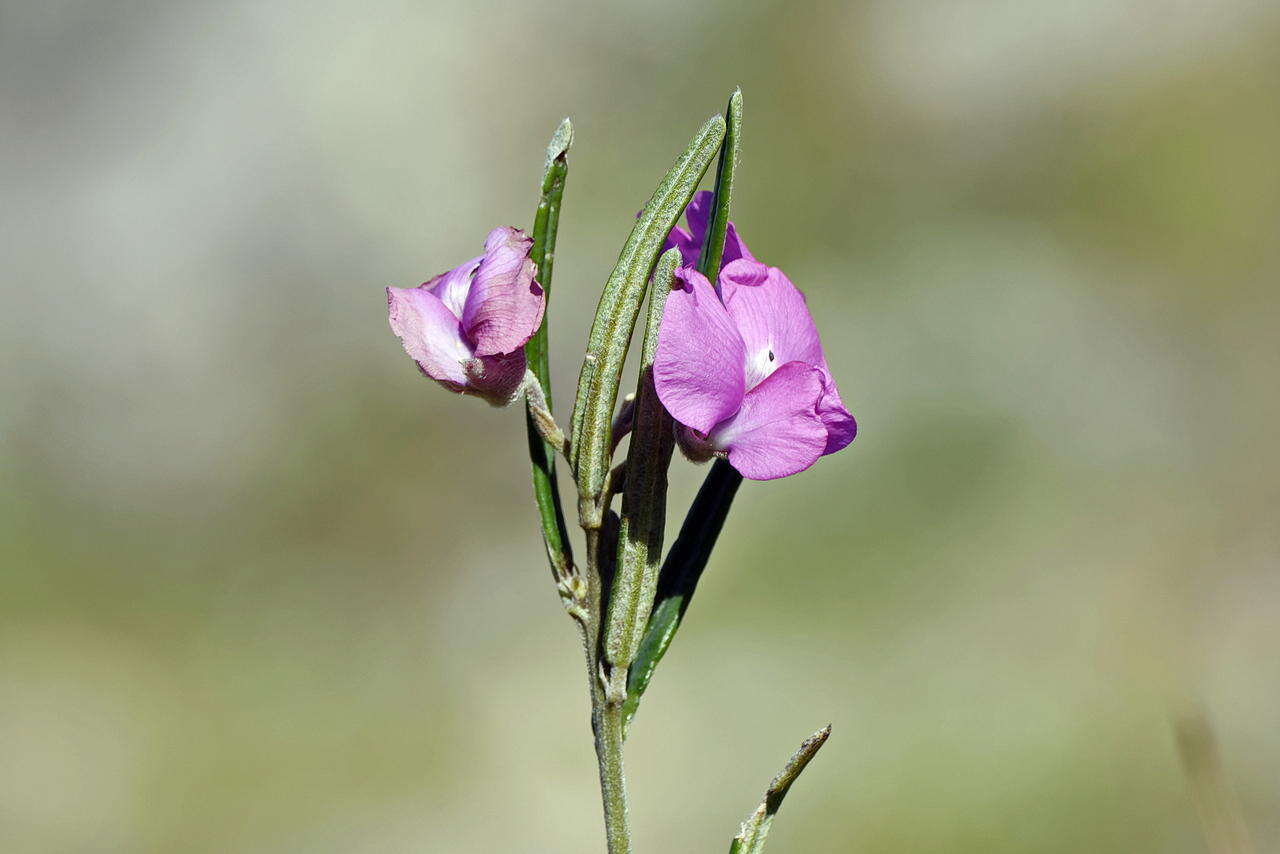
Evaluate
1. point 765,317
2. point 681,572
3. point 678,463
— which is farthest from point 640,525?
point 678,463

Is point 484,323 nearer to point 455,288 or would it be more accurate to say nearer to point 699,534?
point 455,288

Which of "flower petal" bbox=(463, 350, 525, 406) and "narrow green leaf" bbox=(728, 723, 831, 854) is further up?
"flower petal" bbox=(463, 350, 525, 406)

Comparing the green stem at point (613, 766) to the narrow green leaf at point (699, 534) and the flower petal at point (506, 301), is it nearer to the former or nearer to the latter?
the narrow green leaf at point (699, 534)

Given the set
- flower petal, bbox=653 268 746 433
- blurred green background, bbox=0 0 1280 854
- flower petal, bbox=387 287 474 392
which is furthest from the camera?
blurred green background, bbox=0 0 1280 854

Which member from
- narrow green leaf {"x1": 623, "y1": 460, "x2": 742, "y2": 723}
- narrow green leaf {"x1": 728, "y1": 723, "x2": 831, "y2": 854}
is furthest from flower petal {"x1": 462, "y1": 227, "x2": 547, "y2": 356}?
narrow green leaf {"x1": 728, "y1": 723, "x2": 831, "y2": 854}

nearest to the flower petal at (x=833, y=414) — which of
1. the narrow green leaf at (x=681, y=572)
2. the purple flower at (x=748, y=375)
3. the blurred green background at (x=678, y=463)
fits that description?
the purple flower at (x=748, y=375)

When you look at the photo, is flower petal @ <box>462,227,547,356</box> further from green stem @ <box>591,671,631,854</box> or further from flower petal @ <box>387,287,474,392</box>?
green stem @ <box>591,671,631,854</box>
